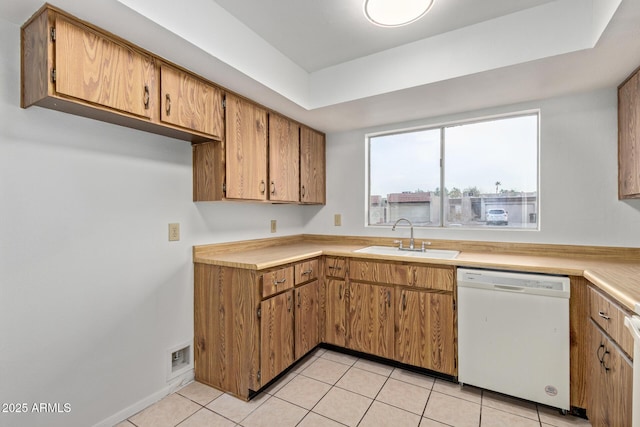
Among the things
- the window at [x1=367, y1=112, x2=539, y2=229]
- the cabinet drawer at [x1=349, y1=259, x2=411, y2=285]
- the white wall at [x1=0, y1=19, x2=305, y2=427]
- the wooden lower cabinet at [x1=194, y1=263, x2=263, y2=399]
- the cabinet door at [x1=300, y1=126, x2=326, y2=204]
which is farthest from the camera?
the cabinet door at [x1=300, y1=126, x2=326, y2=204]

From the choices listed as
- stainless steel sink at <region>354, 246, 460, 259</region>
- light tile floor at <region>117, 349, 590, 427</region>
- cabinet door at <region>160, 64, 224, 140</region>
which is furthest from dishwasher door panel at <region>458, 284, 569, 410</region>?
cabinet door at <region>160, 64, 224, 140</region>

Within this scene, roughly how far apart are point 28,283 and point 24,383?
468mm

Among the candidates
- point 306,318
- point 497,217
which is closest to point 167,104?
point 306,318

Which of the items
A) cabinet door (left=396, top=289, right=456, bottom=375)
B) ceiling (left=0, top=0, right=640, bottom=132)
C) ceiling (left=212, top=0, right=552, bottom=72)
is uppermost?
ceiling (left=212, top=0, right=552, bottom=72)

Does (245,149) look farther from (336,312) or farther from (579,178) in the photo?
(579,178)

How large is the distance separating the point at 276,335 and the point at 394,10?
210 cm

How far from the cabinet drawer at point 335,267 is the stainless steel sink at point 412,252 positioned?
0.17 m

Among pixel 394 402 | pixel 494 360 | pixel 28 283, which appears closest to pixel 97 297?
pixel 28 283

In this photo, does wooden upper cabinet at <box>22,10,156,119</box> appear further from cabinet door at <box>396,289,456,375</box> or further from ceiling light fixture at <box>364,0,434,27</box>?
cabinet door at <box>396,289,456,375</box>

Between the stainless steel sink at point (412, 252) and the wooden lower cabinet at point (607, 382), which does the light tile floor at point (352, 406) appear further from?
the stainless steel sink at point (412, 252)

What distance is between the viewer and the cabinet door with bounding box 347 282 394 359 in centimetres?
233

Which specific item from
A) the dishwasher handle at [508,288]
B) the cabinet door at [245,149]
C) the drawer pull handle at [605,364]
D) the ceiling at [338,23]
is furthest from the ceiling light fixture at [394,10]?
the drawer pull handle at [605,364]

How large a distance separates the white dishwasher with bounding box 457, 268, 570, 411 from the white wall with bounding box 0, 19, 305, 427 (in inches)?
77.5

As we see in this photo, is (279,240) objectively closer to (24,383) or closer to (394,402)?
(394,402)
